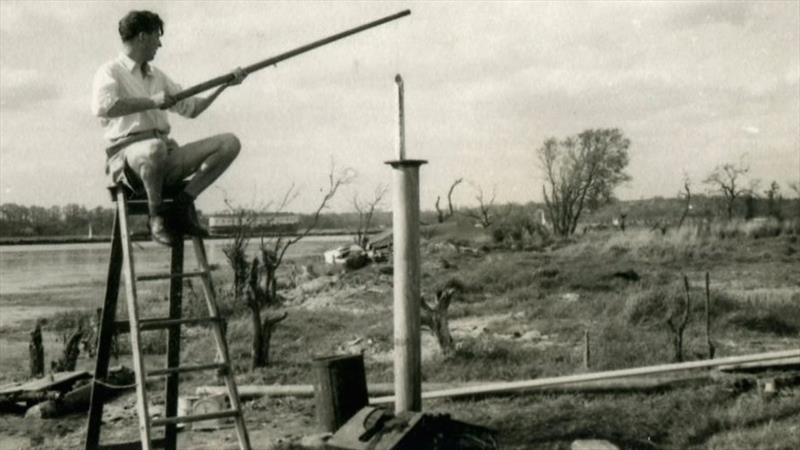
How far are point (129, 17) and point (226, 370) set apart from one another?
2.30 m

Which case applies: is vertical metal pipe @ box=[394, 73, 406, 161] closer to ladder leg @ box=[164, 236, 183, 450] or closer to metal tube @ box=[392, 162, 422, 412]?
metal tube @ box=[392, 162, 422, 412]

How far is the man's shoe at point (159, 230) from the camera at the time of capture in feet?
16.8

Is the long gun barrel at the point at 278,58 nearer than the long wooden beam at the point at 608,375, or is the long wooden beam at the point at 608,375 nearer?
the long gun barrel at the point at 278,58

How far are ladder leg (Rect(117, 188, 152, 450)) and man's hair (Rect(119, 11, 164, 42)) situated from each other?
97cm

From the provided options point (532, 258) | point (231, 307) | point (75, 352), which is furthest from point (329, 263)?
point (75, 352)

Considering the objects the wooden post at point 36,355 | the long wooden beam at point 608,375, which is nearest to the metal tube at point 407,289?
the long wooden beam at point 608,375

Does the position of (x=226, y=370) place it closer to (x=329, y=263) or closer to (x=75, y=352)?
(x=75, y=352)

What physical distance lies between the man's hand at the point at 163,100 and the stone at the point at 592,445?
3.77 metres

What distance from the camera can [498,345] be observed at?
12.0 metres

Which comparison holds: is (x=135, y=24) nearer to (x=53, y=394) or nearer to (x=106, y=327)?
(x=106, y=327)

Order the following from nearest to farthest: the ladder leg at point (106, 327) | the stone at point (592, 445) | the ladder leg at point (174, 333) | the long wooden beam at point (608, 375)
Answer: the ladder leg at point (106, 327), the ladder leg at point (174, 333), the stone at point (592, 445), the long wooden beam at point (608, 375)

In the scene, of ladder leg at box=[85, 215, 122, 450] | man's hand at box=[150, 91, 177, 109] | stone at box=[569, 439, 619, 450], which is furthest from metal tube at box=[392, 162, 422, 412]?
ladder leg at box=[85, 215, 122, 450]

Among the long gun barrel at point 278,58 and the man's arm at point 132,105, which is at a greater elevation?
the long gun barrel at point 278,58

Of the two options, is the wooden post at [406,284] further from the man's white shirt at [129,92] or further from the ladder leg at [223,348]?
the man's white shirt at [129,92]
